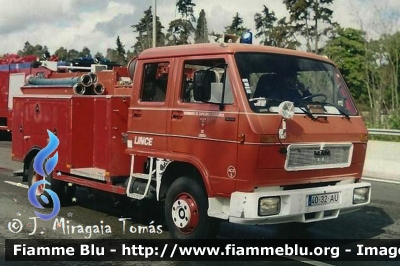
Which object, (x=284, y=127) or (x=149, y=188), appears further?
(x=149, y=188)

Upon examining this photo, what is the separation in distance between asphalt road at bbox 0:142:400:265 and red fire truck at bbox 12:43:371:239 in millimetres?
552

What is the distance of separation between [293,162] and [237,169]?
24.8 inches

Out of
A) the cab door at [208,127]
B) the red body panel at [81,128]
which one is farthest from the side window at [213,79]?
the red body panel at [81,128]

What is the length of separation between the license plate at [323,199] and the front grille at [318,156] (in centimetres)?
31

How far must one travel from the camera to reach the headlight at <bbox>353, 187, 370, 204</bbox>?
6.16 meters

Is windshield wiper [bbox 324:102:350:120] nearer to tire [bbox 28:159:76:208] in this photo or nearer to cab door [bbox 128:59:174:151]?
cab door [bbox 128:59:174:151]

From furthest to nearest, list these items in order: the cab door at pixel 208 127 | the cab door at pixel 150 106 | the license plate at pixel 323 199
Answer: the cab door at pixel 150 106
the license plate at pixel 323 199
the cab door at pixel 208 127

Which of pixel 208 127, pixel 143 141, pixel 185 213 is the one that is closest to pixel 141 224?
pixel 143 141

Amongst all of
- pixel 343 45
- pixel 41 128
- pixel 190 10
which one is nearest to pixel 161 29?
pixel 190 10

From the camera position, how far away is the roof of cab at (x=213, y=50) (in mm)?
5828

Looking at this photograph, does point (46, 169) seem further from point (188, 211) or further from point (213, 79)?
point (213, 79)

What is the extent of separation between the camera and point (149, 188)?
6555mm

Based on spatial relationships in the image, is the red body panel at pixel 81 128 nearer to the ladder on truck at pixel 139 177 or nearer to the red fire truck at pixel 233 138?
the red fire truck at pixel 233 138

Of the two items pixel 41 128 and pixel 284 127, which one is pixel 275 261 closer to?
pixel 284 127
